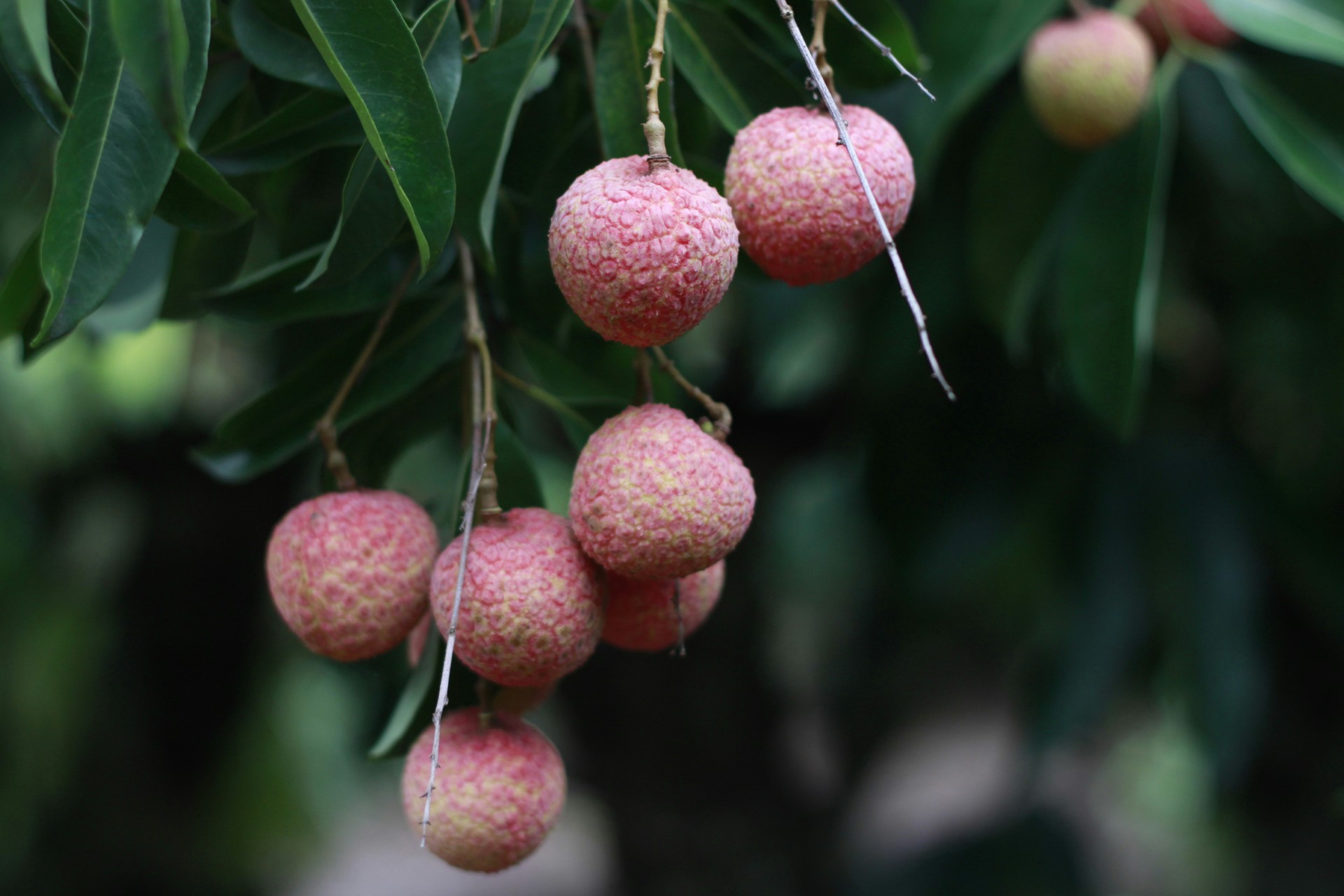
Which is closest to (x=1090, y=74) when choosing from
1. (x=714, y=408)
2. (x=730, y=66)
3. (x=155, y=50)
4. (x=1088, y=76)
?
(x=1088, y=76)

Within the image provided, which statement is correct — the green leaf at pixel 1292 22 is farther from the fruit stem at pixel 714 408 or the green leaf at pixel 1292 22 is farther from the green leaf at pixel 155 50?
the green leaf at pixel 155 50

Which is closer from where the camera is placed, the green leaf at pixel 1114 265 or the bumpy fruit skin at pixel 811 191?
the bumpy fruit skin at pixel 811 191

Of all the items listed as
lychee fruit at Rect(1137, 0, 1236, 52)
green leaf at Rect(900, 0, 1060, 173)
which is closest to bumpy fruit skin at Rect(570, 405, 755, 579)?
green leaf at Rect(900, 0, 1060, 173)

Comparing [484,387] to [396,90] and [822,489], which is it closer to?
[396,90]

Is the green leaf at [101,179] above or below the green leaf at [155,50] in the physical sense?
below

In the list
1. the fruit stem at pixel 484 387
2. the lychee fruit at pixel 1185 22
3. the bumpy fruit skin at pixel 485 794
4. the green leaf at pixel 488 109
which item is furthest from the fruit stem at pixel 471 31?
the lychee fruit at pixel 1185 22

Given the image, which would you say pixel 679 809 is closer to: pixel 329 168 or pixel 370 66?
pixel 329 168

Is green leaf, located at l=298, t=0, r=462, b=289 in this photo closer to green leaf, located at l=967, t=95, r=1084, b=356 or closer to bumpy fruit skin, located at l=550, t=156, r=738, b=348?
bumpy fruit skin, located at l=550, t=156, r=738, b=348
